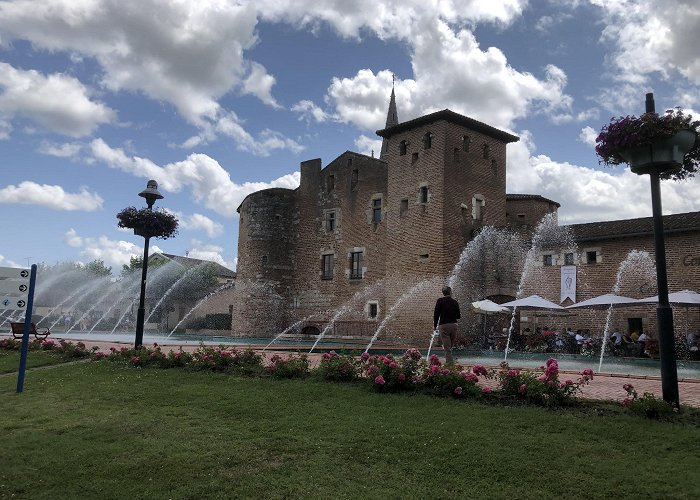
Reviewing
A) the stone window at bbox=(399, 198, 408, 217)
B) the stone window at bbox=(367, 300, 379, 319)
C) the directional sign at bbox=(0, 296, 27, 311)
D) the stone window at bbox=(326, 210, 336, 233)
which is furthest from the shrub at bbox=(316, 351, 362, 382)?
the stone window at bbox=(326, 210, 336, 233)

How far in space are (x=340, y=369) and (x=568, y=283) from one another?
1920cm

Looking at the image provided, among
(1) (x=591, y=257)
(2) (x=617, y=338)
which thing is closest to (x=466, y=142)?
(1) (x=591, y=257)

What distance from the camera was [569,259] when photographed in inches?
1017

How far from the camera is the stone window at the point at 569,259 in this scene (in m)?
25.7

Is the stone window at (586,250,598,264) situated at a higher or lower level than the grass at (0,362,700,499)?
higher

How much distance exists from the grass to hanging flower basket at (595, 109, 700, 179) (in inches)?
124

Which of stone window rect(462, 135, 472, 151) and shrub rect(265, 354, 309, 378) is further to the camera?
stone window rect(462, 135, 472, 151)

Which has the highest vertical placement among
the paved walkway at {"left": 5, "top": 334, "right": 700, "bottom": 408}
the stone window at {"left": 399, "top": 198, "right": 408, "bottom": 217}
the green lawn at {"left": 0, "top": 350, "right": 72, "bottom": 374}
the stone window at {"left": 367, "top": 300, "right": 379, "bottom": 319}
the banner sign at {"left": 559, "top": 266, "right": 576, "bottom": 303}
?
the stone window at {"left": 399, "top": 198, "right": 408, "bottom": 217}

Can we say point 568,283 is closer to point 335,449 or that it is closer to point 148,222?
point 148,222

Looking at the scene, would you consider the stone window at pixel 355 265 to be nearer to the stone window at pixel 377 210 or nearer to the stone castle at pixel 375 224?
the stone castle at pixel 375 224

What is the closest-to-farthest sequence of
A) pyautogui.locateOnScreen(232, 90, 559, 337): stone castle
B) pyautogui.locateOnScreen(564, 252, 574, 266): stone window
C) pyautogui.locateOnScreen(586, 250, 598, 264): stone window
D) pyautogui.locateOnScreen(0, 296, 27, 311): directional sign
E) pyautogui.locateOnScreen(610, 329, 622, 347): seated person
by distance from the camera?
pyautogui.locateOnScreen(0, 296, 27, 311): directional sign
pyautogui.locateOnScreen(610, 329, 622, 347): seated person
pyautogui.locateOnScreen(586, 250, 598, 264): stone window
pyautogui.locateOnScreen(564, 252, 574, 266): stone window
pyautogui.locateOnScreen(232, 90, 559, 337): stone castle

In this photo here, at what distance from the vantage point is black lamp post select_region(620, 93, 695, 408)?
6.85 meters

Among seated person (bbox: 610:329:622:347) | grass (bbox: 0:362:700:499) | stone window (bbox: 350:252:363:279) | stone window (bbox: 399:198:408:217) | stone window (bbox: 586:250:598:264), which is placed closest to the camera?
grass (bbox: 0:362:700:499)

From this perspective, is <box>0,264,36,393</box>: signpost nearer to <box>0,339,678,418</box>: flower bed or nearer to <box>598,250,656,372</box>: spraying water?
<box>0,339,678,418</box>: flower bed
